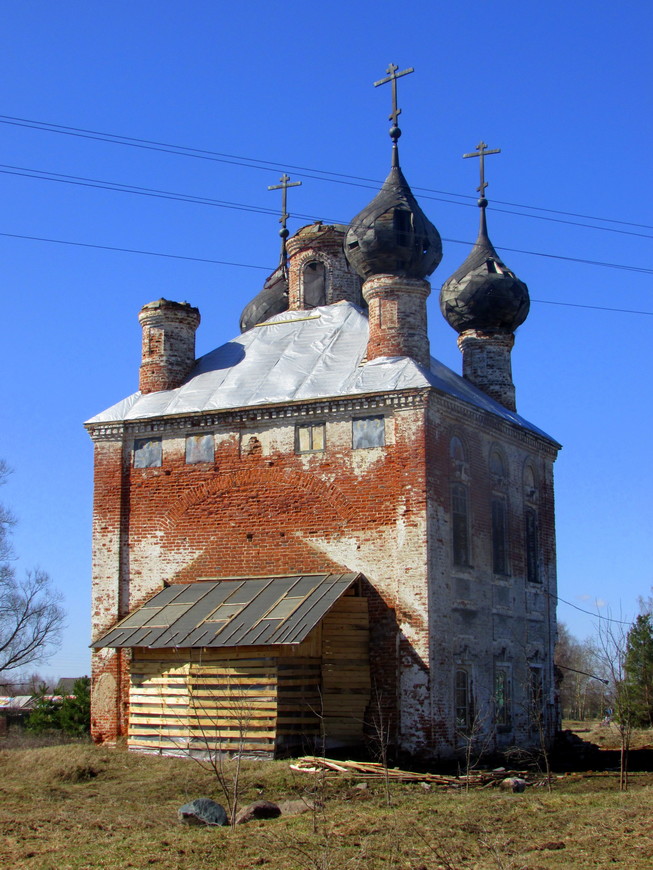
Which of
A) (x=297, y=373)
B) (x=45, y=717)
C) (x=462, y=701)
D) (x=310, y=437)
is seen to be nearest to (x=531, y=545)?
(x=462, y=701)

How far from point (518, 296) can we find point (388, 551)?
7951 millimetres

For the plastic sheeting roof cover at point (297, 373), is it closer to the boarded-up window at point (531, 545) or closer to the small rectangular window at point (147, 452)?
the small rectangular window at point (147, 452)

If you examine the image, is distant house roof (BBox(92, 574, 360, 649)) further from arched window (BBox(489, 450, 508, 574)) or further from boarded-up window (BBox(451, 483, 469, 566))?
arched window (BBox(489, 450, 508, 574))

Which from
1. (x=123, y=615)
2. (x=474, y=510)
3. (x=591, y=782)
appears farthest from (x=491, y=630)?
(x=123, y=615)

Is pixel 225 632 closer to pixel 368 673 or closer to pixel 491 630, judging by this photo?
pixel 368 673

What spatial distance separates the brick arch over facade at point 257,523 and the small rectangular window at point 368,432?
828mm

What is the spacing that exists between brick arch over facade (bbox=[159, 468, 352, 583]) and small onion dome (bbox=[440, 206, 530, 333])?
6.69 metres

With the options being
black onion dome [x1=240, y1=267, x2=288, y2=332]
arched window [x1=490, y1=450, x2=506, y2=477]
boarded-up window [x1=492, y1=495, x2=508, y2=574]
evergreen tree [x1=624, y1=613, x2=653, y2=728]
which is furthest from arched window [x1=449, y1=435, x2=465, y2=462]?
evergreen tree [x1=624, y1=613, x2=653, y2=728]

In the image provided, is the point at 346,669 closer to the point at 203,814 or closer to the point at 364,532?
the point at 364,532

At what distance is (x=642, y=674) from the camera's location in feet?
92.8

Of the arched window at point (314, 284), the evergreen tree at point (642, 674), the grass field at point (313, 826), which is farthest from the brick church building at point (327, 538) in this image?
the evergreen tree at point (642, 674)

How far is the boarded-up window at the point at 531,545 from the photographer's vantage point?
2073cm

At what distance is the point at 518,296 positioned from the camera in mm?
22688

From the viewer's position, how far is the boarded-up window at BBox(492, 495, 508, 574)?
1931 centimetres
